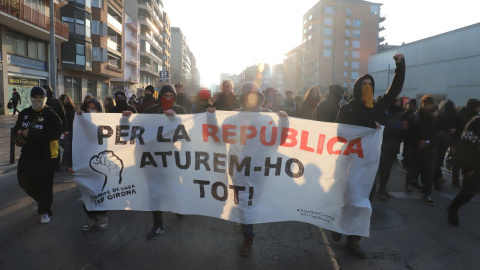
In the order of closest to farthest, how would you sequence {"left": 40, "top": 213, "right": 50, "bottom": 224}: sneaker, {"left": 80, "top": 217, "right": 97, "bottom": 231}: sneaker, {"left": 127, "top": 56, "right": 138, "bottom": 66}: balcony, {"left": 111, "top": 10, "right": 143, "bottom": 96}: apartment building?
{"left": 80, "top": 217, "right": 97, "bottom": 231}: sneaker
{"left": 40, "top": 213, "right": 50, "bottom": 224}: sneaker
{"left": 111, "top": 10, "right": 143, "bottom": 96}: apartment building
{"left": 127, "top": 56, "right": 138, "bottom": 66}: balcony

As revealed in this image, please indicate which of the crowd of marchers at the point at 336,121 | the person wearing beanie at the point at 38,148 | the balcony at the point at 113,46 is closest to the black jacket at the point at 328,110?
the crowd of marchers at the point at 336,121

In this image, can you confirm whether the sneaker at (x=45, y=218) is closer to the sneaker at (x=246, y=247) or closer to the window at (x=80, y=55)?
the sneaker at (x=246, y=247)

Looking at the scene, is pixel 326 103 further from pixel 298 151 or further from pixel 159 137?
pixel 159 137

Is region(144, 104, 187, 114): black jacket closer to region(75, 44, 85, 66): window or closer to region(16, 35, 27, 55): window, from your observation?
region(16, 35, 27, 55): window

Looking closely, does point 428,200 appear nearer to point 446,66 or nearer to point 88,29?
point 446,66

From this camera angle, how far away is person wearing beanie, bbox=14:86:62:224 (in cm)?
425

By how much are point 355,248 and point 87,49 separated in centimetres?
3374

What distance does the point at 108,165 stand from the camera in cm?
400

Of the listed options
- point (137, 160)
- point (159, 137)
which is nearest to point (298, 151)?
point (159, 137)

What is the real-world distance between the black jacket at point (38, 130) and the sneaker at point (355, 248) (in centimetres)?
407

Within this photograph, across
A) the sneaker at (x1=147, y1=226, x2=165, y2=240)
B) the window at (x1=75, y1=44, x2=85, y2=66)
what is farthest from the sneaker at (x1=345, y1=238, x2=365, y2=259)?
the window at (x1=75, y1=44, x2=85, y2=66)

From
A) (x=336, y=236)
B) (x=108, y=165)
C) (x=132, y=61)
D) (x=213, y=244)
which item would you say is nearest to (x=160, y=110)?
(x=108, y=165)

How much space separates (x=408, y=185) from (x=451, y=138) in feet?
6.19

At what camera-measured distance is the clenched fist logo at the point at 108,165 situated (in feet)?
13.1
